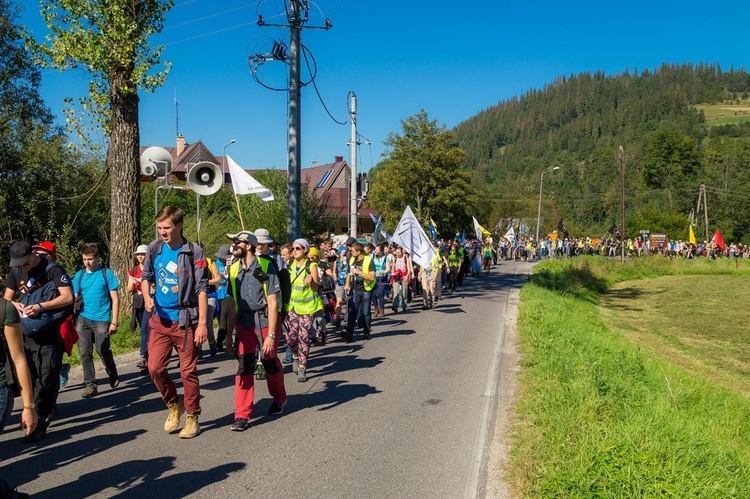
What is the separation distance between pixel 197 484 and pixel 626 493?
290cm

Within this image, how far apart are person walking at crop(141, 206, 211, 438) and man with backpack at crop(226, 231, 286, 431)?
570 millimetres

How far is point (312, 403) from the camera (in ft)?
24.1

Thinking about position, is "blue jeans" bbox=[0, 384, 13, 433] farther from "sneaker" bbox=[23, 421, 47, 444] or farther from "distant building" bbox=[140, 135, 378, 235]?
"distant building" bbox=[140, 135, 378, 235]

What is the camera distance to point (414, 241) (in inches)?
667

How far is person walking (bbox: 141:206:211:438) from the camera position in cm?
568

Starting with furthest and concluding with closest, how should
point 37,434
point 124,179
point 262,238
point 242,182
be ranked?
point 242,182 < point 124,179 < point 262,238 < point 37,434

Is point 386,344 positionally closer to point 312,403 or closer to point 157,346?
point 312,403

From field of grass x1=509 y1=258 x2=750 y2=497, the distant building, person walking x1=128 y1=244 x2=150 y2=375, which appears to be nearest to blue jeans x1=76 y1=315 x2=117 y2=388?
person walking x1=128 y1=244 x2=150 y2=375

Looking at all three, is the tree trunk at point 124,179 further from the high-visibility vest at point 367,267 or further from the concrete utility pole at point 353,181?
the concrete utility pole at point 353,181

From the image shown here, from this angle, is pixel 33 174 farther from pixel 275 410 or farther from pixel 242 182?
pixel 275 410

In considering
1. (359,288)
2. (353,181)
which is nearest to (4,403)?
(359,288)

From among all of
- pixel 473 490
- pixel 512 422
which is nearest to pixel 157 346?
pixel 473 490

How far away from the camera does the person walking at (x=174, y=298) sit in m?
5.68

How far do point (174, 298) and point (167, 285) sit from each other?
0.12 meters
